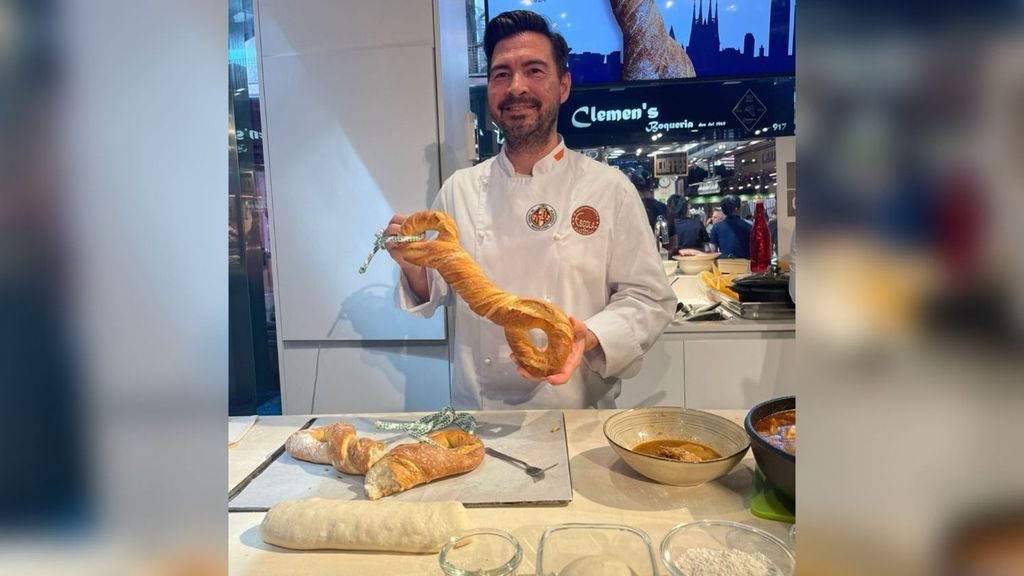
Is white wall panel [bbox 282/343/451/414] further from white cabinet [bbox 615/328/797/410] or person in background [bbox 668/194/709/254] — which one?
person in background [bbox 668/194/709/254]

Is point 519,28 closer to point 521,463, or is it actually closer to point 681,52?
point 521,463

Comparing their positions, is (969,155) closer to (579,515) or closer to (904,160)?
(904,160)

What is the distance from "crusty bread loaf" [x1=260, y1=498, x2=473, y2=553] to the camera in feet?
2.35

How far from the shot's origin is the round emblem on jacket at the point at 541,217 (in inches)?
70.1

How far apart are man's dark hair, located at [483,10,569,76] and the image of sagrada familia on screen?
3.98ft

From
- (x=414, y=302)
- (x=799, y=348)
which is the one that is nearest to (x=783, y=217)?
(x=414, y=302)

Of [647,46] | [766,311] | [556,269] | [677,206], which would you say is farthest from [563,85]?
[677,206]

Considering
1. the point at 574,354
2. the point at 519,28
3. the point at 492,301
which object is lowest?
the point at 574,354

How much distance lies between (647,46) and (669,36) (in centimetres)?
12

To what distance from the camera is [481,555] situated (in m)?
0.62

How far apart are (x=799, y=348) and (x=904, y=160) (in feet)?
0.19

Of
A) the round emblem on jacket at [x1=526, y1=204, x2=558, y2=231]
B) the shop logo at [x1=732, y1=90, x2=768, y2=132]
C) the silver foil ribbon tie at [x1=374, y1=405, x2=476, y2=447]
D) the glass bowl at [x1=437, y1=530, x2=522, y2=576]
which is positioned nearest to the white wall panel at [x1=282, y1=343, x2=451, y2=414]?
the round emblem on jacket at [x1=526, y1=204, x2=558, y2=231]

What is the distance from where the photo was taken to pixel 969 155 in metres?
0.13

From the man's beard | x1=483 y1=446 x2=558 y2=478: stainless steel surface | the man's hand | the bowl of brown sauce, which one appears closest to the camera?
the bowl of brown sauce
